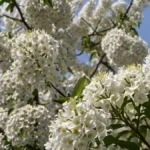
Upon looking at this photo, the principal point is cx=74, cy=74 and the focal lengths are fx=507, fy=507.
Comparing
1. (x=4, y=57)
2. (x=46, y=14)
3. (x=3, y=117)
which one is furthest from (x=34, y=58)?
(x=46, y=14)

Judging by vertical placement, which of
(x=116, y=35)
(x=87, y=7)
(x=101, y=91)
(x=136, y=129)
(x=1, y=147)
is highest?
(x=87, y=7)

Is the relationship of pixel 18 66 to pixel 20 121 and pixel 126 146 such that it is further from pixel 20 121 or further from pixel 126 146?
pixel 126 146

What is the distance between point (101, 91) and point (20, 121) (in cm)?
189

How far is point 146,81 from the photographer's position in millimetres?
3184

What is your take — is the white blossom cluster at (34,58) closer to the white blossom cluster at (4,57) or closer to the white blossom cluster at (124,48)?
the white blossom cluster at (4,57)

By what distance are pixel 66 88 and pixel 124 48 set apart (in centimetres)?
146

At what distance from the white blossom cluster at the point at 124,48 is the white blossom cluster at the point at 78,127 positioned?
165 inches

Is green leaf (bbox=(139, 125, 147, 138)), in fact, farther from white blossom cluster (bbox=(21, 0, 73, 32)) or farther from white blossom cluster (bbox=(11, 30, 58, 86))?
white blossom cluster (bbox=(21, 0, 73, 32))

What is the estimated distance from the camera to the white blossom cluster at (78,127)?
269cm

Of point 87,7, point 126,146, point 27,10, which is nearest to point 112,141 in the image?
point 126,146

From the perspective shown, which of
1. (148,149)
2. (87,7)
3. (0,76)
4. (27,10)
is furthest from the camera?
(87,7)

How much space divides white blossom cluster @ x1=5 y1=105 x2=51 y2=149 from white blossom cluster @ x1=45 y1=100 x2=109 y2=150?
6.48ft

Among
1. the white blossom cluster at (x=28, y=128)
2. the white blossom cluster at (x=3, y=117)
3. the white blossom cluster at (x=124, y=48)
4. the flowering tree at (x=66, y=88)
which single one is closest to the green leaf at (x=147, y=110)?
the flowering tree at (x=66, y=88)

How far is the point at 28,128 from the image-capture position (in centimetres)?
480
